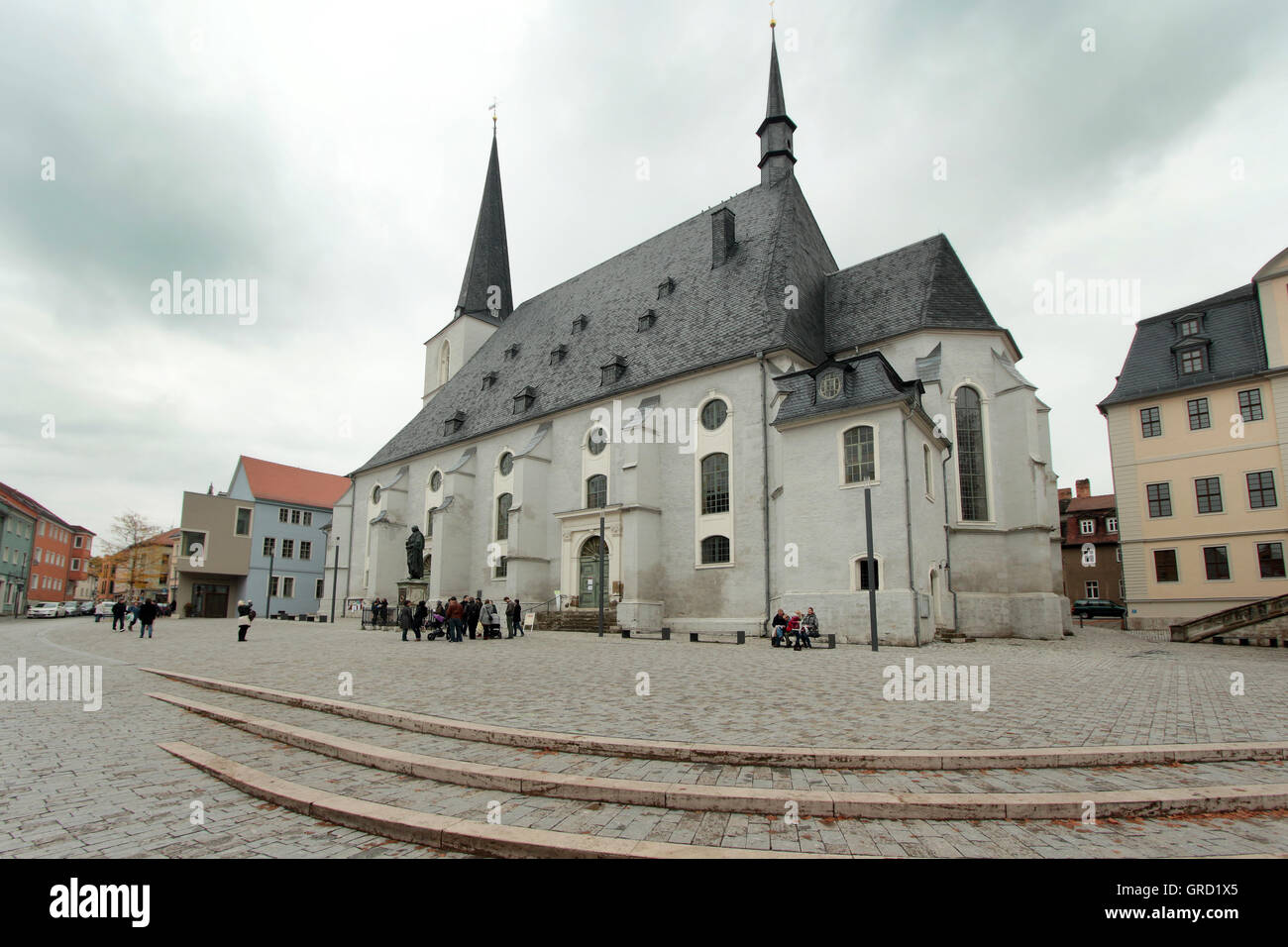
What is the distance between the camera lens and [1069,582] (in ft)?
165

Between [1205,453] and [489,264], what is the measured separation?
43.5 metres

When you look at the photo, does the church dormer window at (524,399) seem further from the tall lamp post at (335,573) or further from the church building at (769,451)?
the tall lamp post at (335,573)

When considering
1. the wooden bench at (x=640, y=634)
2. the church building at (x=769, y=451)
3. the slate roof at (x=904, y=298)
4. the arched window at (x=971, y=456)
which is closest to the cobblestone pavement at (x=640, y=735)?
the church building at (x=769, y=451)

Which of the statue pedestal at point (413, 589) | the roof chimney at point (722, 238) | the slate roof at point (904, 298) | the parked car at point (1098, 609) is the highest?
the roof chimney at point (722, 238)

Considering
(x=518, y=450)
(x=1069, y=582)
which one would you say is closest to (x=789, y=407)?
(x=518, y=450)

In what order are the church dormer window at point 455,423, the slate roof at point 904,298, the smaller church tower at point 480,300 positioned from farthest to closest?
the smaller church tower at point 480,300, the church dormer window at point 455,423, the slate roof at point 904,298

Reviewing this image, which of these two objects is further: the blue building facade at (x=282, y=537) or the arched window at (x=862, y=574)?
the blue building facade at (x=282, y=537)

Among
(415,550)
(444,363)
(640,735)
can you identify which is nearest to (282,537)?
(444,363)

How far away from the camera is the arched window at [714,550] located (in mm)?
24672

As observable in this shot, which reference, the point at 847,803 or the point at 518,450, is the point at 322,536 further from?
the point at 847,803

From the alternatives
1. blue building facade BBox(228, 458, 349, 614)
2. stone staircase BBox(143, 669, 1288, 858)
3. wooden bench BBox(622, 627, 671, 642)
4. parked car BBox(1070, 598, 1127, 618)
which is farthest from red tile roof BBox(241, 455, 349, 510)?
parked car BBox(1070, 598, 1127, 618)

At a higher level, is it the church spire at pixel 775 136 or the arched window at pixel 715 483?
the church spire at pixel 775 136

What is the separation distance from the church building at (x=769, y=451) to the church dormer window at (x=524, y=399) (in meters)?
0.13

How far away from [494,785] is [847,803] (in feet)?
8.48
